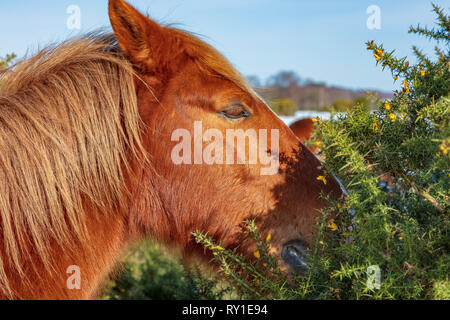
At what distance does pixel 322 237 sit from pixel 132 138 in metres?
0.98

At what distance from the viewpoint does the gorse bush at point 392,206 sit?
120 cm

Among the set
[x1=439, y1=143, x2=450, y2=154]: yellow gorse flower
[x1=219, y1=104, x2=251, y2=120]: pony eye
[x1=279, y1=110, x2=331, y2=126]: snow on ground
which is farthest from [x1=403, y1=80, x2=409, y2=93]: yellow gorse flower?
[x1=219, y1=104, x2=251, y2=120]: pony eye

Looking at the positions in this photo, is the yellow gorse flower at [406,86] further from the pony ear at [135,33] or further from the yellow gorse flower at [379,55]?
the pony ear at [135,33]

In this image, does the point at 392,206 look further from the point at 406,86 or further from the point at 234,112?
the point at 234,112

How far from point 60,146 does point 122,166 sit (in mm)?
292

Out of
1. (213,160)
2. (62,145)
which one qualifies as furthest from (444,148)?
(62,145)

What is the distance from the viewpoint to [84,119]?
1680mm

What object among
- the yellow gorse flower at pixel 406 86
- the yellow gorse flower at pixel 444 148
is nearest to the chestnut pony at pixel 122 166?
the yellow gorse flower at pixel 406 86

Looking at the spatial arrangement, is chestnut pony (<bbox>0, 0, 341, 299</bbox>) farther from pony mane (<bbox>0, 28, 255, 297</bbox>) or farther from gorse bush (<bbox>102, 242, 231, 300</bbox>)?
gorse bush (<bbox>102, 242, 231, 300</bbox>)

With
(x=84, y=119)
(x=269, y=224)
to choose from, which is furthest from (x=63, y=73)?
(x=269, y=224)

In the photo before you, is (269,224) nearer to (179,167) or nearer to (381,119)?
(179,167)

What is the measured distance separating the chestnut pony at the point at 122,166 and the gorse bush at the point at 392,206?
0.92ft

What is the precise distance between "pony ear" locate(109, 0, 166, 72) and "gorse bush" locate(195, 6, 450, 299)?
35.8 inches

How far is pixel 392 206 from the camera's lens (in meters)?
1.48
